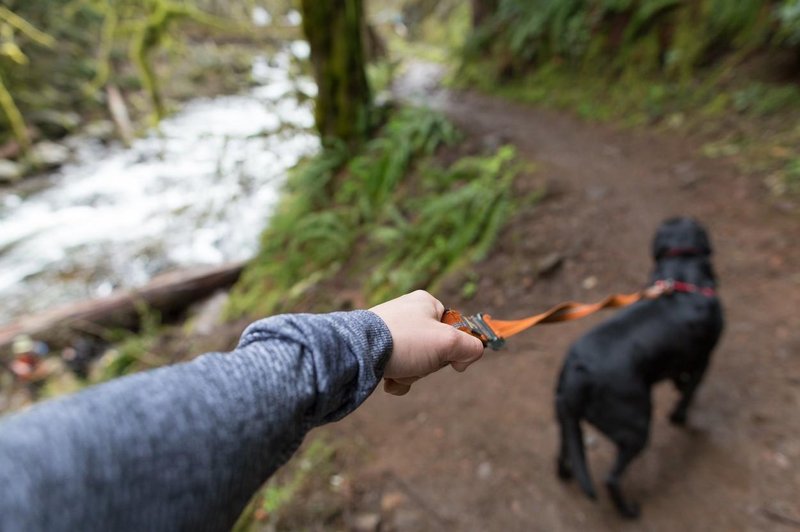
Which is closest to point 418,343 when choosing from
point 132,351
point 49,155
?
point 132,351

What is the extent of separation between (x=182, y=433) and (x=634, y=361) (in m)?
2.75

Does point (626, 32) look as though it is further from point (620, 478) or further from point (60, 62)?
point (60, 62)

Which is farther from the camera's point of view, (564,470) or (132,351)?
(132,351)

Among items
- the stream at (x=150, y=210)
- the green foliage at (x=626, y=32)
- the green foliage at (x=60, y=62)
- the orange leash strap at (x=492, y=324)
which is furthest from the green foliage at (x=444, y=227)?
the green foliage at (x=60, y=62)

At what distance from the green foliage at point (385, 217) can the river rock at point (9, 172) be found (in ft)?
34.9

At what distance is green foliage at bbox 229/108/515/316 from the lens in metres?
5.69

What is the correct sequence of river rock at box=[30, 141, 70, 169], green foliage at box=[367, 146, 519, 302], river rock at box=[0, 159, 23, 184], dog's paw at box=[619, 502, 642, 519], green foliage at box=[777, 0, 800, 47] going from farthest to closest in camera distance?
river rock at box=[30, 141, 70, 169]
river rock at box=[0, 159, 23, 184]
green foliage at box=[367, 146, 519, 302]
green foliage at box=[777, 0, 800, 47]
dog's paw at box=[619, 502, 642, 519]

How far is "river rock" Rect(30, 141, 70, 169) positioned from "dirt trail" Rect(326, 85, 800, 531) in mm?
15751

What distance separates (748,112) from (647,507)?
6.23 meters

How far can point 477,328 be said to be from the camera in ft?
4.61

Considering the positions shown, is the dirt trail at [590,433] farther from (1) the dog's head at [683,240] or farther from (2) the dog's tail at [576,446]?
(1) the dog's head at [683,240]

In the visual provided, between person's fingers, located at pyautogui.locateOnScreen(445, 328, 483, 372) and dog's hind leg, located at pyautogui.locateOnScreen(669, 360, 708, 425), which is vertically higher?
person's fingers, located at pyautogui.locateOnScreen(445, 328, 483, 372)

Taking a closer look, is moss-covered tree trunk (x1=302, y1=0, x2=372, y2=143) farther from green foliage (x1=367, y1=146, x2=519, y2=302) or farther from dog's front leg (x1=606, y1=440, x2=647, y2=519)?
dog's front leg (x1=606, y1=440, x2=647, y2=519)

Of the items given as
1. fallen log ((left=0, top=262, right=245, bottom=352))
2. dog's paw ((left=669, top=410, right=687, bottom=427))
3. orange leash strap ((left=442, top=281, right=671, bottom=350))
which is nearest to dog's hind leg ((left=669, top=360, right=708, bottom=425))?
dog's paw ((left=669, top=410, right=687, bottom=427))
